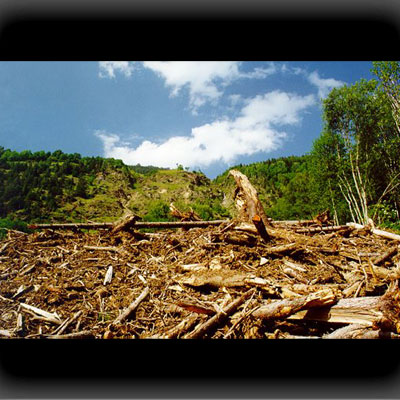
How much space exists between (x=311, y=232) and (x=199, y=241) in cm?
273

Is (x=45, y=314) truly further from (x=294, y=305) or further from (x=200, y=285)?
(x=294, y=305)

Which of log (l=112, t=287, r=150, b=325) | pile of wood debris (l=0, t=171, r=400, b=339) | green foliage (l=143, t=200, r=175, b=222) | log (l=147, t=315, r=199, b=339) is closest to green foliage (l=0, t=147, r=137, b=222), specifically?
green foliage (l=143, t=200, r=175, b=222)

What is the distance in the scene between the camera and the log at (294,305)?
7.28 ft

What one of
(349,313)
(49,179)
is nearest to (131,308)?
(349,313)

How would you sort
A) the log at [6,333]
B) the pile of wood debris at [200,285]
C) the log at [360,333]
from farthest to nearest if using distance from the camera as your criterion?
the log at [6,333]
the pile of wood debris at [200,285]
the log at [360,333]

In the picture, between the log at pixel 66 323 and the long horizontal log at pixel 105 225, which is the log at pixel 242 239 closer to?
the long horizontal log at pixel 105 225

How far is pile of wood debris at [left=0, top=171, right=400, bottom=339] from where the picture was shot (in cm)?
231

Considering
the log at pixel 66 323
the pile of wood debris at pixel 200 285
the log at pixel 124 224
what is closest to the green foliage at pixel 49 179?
the log at pixel 124 224

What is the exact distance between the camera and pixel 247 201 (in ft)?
15.4

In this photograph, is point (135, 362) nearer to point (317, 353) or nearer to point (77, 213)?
point (317, 353)

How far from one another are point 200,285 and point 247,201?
226 centimetres

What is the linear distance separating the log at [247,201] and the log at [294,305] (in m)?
2.20

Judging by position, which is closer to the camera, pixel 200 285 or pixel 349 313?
pixel 349 313
